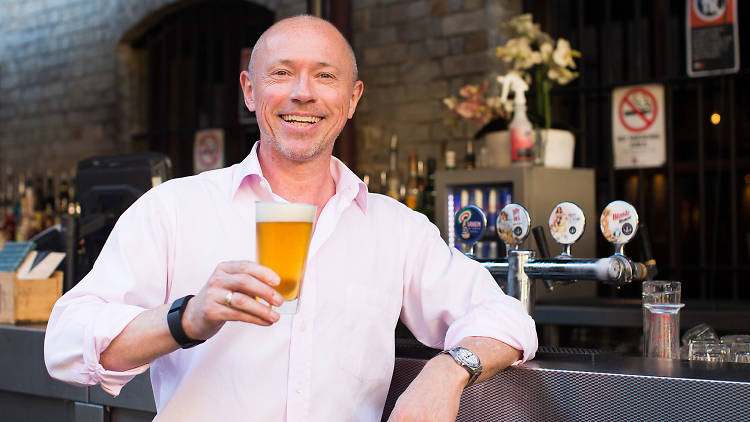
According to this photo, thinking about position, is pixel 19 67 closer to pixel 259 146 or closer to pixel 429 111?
pixel 429 111

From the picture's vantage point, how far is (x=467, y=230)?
1.95 metres

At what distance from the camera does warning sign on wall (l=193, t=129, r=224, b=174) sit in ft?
21.2

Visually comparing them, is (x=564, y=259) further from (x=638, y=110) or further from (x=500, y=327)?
(x=638, y=110)

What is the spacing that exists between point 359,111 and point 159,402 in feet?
13.5

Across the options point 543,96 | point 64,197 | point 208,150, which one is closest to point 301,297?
point 543,96

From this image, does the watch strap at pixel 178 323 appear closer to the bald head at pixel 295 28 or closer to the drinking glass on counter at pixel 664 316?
the bald head at pixel 295 28

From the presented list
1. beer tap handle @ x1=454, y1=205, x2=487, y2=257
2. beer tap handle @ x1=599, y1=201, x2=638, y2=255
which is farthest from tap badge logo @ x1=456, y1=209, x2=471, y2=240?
beer tap handle @ x1=599, y1=201, x2=638, y2=255

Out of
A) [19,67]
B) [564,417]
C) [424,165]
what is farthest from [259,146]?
[19,67]

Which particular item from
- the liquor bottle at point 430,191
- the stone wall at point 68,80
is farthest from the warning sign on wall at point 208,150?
the liquor bottle at point 430,191

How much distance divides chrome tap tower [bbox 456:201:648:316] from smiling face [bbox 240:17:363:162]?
0.47m

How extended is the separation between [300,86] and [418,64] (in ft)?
12.6

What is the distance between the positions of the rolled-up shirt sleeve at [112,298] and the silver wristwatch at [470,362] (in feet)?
1.67

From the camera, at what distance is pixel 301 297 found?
151cm

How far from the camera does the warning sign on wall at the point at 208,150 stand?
6.45m
